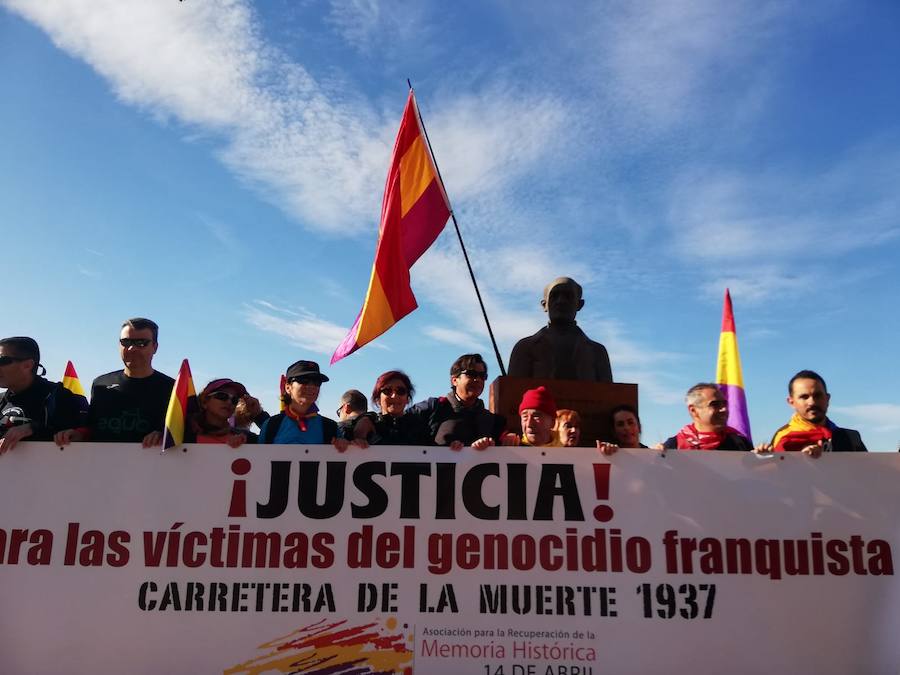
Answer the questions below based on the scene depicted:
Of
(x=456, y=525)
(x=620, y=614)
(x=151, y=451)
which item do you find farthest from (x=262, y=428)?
(x=620, y=614)

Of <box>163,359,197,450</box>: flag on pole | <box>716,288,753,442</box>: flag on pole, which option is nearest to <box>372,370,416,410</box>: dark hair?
<box>163,359,197,450</box>: flag on pole

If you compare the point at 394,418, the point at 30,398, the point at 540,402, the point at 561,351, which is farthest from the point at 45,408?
the point at 561,351

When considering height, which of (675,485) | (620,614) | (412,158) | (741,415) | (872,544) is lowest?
(620,614)

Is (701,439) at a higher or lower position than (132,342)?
lower

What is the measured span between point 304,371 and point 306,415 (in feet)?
0.87

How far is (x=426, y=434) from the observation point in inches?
168

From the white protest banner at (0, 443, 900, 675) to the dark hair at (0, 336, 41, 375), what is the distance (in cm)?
72

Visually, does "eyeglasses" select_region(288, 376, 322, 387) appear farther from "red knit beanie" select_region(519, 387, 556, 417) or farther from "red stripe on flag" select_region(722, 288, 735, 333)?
"red stripe on flag" select_region(722, 288, 735, 333)

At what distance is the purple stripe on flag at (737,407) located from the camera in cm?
668

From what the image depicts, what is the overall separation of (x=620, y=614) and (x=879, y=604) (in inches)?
51.1

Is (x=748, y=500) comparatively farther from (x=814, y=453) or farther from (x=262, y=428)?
(x=262, y=428)

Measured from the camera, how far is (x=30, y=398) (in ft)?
13.4

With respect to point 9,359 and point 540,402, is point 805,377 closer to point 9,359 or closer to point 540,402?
point 540,402

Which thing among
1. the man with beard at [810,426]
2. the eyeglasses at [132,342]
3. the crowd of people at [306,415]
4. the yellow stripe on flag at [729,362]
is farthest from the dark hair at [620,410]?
the eyeglasses at [132,342]
